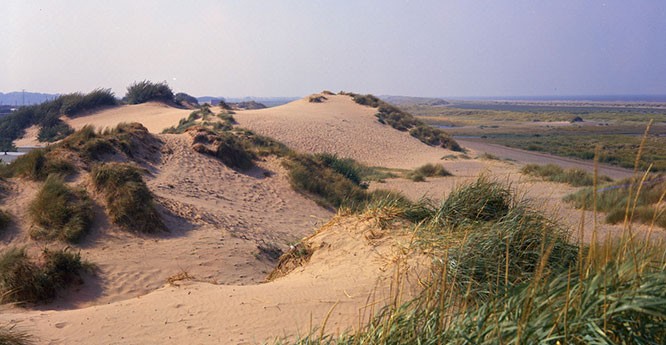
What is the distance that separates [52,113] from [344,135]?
19.8m

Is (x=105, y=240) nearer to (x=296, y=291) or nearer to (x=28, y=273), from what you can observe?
(x=28, y=273)

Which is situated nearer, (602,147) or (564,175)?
(564,175)

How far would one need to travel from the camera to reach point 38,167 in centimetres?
1277

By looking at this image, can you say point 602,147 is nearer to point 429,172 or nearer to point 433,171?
point 433,171

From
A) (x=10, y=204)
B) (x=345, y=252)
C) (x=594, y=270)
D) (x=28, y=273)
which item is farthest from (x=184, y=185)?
(x=594, y=270)

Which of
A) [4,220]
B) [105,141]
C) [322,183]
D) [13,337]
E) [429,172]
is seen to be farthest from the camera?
[429,172]

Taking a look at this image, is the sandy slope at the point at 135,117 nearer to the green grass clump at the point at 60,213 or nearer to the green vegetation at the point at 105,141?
the green vegetation at the point at 105,141

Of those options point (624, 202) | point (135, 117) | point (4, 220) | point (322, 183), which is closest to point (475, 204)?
point (624, 202)

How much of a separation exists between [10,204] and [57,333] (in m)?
6.33

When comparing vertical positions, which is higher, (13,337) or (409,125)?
(13,337)

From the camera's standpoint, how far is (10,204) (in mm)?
11133

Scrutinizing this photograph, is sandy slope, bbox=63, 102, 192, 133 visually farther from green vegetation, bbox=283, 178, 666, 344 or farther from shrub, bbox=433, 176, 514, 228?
green vegetation, bbox=283, 178, 666, 344

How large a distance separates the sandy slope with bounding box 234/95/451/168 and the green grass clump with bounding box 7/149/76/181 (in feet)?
68.1

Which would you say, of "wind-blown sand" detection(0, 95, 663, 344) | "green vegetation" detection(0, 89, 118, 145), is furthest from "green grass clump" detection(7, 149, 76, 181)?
"green vegetation" detection(0, 89, 118, 145)
